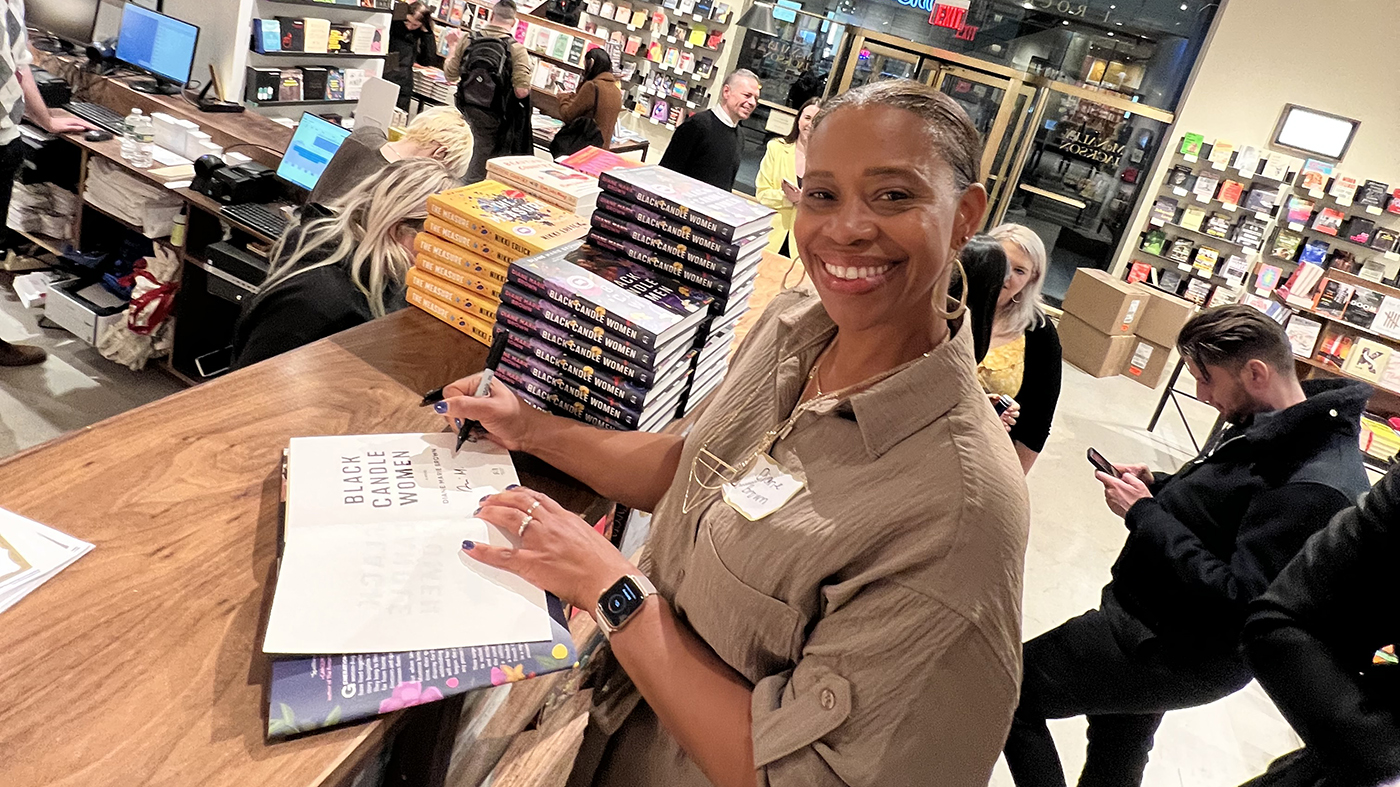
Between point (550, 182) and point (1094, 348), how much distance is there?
6520 millimetres

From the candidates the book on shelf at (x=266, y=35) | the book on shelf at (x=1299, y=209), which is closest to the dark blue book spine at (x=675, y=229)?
the book on shelf at (x=266, y=35)

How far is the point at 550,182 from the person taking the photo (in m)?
1.96

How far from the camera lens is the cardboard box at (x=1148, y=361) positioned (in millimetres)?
7180

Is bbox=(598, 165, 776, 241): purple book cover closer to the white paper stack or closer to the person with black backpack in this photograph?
the white paper stack

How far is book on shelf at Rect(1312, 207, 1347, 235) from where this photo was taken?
691cm

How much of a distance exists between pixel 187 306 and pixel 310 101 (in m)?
2.60

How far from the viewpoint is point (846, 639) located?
0.87 meters

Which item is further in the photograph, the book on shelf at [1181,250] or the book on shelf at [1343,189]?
the book on shelf at [1181,250]

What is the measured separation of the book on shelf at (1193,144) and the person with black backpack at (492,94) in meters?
5.83

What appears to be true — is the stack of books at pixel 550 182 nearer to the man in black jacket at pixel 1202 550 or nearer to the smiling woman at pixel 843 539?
the smiling woman at pixel 843 539

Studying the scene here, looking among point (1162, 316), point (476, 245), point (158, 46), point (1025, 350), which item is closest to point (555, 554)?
point (476, 245)

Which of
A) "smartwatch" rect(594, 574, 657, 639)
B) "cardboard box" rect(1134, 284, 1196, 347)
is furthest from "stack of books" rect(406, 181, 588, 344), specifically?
"cardboard box" rect(1134, 284, 1196, 347)

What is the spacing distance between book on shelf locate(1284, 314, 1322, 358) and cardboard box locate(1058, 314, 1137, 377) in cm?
126

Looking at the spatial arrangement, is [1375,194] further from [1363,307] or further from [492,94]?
[492,94]
